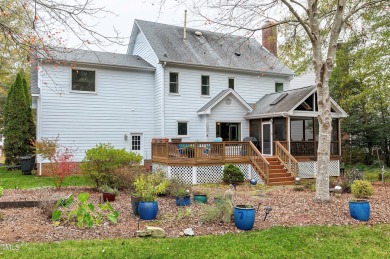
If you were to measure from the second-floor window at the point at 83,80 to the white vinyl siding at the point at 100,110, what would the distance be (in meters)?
0.28

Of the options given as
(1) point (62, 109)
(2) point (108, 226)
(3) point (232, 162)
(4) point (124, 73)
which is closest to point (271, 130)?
(3) point (232, 162)

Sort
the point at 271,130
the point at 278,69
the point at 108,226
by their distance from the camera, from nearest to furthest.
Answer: the point at 108,226 → the point at 271,130 → the point at 278,69

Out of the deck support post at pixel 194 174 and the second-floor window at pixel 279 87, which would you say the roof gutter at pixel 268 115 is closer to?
the second-floor window at pixel 279 87

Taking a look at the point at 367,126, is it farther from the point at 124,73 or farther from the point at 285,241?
the point at 285,241

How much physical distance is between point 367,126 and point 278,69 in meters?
6.61

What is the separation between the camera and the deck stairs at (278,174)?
13125 mm

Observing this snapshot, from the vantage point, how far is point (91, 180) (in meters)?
10.3

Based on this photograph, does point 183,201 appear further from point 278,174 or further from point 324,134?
point 278,174

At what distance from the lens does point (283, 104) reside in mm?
15672

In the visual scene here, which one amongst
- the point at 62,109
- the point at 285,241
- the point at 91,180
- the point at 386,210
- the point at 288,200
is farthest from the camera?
the point at 62,109

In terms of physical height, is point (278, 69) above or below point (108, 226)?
above

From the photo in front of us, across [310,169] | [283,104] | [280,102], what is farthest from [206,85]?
[310,169]

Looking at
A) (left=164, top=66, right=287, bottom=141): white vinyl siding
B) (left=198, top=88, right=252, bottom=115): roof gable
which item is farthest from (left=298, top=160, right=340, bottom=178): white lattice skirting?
(left=198, top=88, right=252, bottom=115): roof gable

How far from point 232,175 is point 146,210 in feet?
23.0
